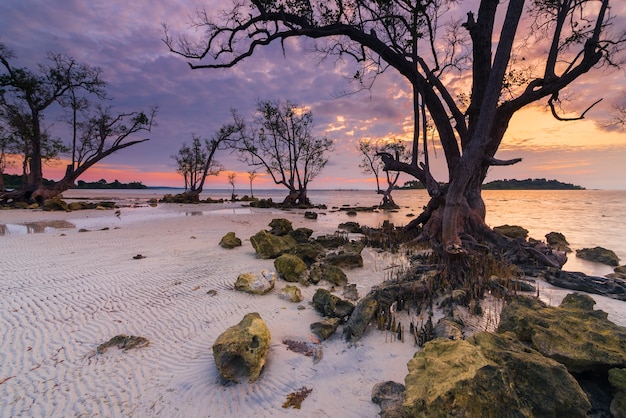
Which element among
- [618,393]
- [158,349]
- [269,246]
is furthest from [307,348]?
[269,246]

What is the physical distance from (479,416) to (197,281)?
5.74 m

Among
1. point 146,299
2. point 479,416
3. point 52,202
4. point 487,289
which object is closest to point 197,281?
point 146,299

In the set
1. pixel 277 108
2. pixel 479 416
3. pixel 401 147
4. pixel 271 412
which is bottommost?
pixel 271 412

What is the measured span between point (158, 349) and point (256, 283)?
216 centimetres

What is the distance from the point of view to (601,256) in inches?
334

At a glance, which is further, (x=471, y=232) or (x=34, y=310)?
(x=471, y=232)

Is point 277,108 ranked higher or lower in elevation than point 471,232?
higher

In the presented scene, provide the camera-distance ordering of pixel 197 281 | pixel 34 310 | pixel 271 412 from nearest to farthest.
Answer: pixel 271 412, pixel 34 310, pixel 197 281

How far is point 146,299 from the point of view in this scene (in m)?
5.05

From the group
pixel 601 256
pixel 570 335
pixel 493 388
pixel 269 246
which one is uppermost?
pixel 493 388

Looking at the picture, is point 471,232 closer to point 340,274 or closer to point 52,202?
point 340,274

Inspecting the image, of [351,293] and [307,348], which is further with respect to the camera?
[351,293]

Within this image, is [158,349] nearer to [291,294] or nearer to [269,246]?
[291,294]

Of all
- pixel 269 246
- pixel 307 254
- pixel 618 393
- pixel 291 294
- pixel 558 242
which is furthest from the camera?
pixel 558 242
